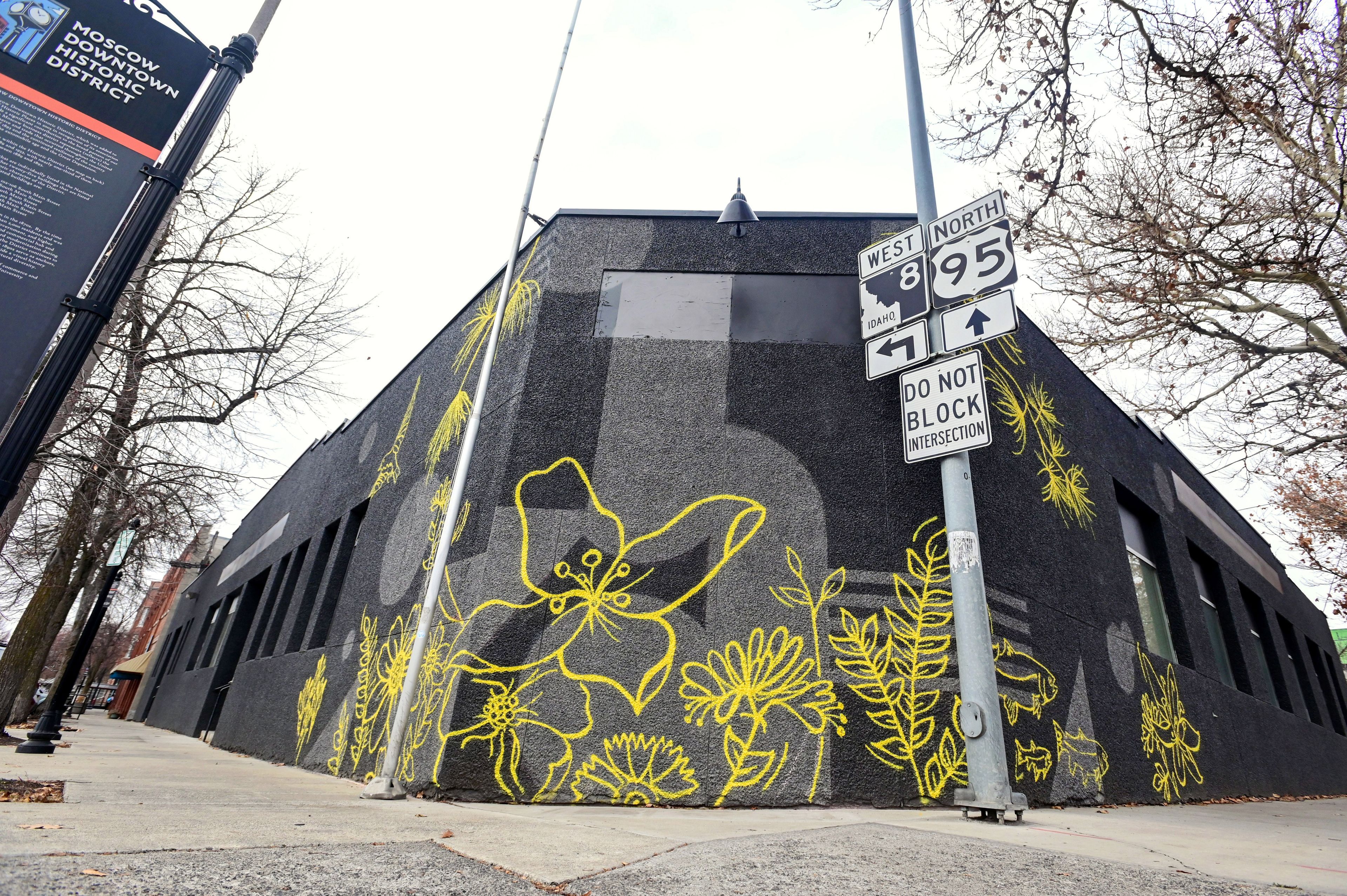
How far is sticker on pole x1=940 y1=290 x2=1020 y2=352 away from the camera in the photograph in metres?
4.92

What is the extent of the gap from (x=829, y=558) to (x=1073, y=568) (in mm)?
3599

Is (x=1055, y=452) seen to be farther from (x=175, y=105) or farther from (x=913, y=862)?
(x=175, y=105)

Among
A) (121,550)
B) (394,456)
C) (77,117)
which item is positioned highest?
(394,456)

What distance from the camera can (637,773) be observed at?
16.7ft

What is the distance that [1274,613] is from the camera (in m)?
14.5

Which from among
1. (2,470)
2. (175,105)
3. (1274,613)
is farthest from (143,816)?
(1274,613)

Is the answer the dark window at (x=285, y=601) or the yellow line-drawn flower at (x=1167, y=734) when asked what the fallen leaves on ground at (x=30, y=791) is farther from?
the yellow line-drawn flower at (x=1167, y=734)

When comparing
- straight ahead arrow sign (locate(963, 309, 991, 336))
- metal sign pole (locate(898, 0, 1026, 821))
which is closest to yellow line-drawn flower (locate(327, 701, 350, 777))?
metal sign pole (locate(898, 0, 1026, 821))

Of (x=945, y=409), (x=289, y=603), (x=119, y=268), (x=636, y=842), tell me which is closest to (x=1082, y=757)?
(x=945, y=409)

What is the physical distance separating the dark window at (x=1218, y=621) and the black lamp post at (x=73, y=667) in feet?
52.4

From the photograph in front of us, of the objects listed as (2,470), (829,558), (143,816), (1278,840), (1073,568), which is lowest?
(143,816)

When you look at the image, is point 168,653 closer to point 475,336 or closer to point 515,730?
point 475,336

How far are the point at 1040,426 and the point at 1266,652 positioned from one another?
10.5m

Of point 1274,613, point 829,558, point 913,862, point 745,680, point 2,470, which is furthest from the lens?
point 1274,613
